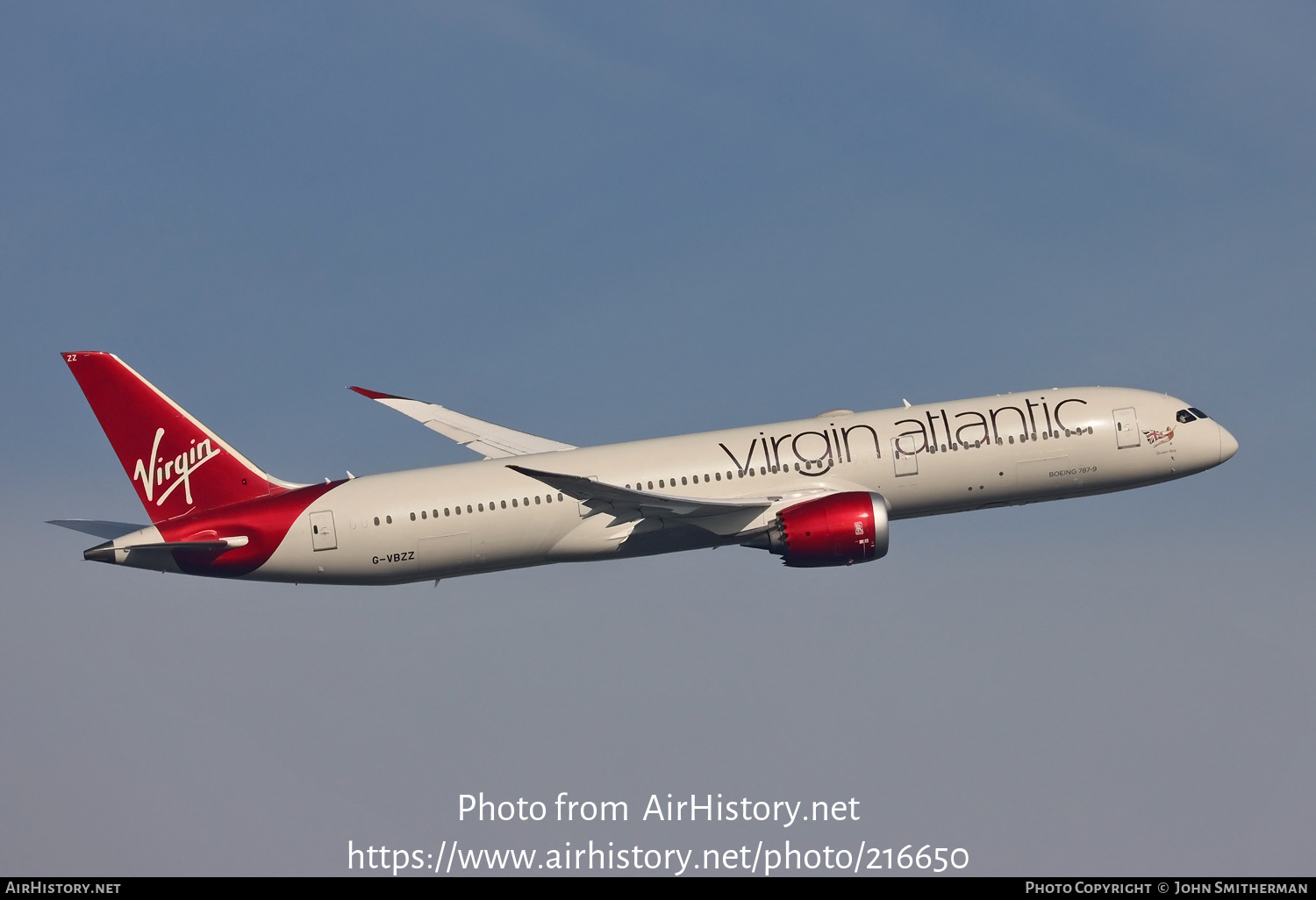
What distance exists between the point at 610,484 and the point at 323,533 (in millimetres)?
11740

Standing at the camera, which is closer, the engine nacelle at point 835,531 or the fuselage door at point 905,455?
the engine nacelle at point 835,531

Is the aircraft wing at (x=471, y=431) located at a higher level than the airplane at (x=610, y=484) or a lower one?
higher

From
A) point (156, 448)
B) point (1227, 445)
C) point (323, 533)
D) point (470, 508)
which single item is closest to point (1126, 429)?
point (1227, 445)

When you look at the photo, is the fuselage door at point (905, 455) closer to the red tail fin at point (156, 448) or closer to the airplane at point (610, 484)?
the airplane at point (610, 484)

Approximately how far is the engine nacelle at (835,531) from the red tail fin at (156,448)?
70.8 ft

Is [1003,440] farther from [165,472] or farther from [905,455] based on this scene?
[165,472]

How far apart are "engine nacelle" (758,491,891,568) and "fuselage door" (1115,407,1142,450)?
35.7 ft

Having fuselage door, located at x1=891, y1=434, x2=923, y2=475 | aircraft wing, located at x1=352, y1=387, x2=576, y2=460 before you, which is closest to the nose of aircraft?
fuselage door, located at x1=891, y1=434, x2=923, y2=475

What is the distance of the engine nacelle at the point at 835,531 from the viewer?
2211 inches

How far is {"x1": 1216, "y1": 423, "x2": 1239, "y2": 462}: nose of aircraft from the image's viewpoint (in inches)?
2416

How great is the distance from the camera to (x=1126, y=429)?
6003 cm

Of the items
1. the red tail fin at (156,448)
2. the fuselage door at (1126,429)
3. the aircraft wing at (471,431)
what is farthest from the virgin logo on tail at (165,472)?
the fuselage door at (1126,429)

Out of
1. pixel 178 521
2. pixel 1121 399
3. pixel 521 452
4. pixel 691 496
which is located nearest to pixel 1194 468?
pixel 1121 399

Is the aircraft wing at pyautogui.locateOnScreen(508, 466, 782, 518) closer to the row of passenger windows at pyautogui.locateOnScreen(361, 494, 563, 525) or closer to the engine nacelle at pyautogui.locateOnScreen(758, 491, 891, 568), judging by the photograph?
the row of passenger windows at pyautogui.locateOnScreen(361, 494, 563, 525)
